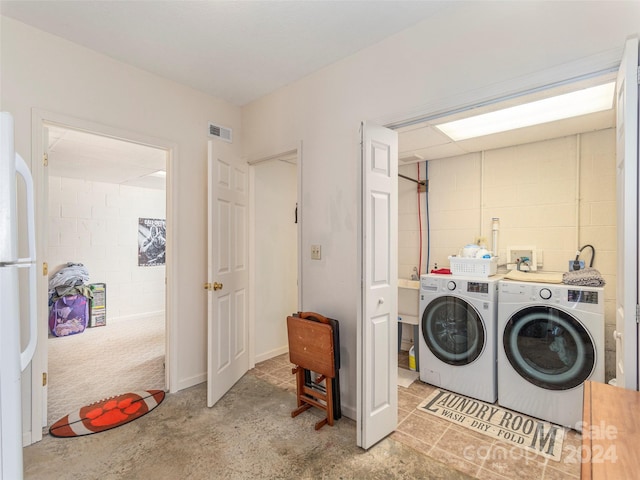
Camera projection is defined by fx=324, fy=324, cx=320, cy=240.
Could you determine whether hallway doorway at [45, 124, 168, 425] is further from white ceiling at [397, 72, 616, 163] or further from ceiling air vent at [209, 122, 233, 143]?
white ceiling at [397, 72, 616, 163]

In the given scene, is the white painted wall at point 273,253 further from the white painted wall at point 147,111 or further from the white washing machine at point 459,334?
the white washing machine at point 459,334

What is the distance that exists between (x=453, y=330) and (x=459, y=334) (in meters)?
0.06

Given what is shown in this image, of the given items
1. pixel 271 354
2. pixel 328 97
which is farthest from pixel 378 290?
pixel 271 354

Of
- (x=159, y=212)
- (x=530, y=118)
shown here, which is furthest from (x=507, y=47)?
(x=159, y=212)

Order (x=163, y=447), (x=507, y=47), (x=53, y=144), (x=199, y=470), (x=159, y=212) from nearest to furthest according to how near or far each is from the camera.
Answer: (x=507, y=47)
(x=199, y=470)
(x=163, y=447)
(x=53, y=144)
(x=159, y=212)

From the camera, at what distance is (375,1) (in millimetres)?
1883

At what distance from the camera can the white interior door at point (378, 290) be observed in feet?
6.59

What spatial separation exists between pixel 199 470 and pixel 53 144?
141 inches

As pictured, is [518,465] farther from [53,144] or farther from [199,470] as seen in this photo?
[53,144]

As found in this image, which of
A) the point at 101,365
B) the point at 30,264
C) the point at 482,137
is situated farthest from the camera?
the point at 101,365

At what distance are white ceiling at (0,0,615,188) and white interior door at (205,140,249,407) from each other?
637 millimetres

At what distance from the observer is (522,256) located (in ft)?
10.0

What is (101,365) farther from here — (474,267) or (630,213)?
(630,213)

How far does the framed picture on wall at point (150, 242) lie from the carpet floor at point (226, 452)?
4102 mm
